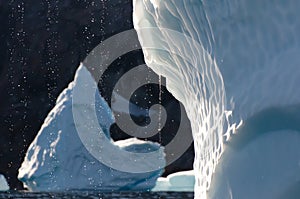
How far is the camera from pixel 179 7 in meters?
2.28

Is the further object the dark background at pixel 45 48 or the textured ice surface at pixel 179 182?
the dark background at pixel 45 48

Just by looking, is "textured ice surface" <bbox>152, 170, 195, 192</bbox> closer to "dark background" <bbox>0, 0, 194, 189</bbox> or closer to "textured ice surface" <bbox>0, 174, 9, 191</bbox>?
"textured ice surface" <bbox>0, 174, 9, 191</bbox>

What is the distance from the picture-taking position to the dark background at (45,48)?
2850 cm

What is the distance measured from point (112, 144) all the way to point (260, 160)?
Answer: 11100 millimetres

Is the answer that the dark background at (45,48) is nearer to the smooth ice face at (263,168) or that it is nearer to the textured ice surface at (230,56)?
the textured ice surface at (230,56)

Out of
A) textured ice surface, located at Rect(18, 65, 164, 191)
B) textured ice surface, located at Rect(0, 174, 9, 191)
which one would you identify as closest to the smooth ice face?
textured ice surface, located at Rect(18, 65, 164, 191)

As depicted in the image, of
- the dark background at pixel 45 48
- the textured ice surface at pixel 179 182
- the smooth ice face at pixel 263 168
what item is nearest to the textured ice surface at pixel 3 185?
the textured ice surface at pixel 179 182

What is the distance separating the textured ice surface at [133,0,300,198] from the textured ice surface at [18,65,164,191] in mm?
10169

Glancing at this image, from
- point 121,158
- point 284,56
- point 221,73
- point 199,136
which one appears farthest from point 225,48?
point 121,158

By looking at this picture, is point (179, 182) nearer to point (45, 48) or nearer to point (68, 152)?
point (68, 152)

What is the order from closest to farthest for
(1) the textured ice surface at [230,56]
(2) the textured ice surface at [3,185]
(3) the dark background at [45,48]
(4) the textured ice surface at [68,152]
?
(1) the textured ice surface at [230,56]
(4) the textured ice surface at [68,152]
(2) the textured ice surface at [3,185]
(3) the dark background at [45,48]

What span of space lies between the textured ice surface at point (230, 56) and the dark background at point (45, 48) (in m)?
25.3

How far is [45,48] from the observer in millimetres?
29594

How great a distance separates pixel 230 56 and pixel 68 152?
1092 centimetres
